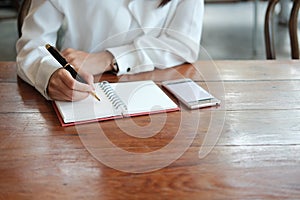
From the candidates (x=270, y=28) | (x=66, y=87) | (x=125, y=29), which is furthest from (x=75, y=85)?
(x=270, y=28)

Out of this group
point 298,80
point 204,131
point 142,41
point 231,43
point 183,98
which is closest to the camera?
point 204,131

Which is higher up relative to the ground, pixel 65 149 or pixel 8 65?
pixel 65 149

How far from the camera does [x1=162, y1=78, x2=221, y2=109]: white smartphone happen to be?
3.29 feet

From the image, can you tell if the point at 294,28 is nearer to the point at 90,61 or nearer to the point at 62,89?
the point at 90,61

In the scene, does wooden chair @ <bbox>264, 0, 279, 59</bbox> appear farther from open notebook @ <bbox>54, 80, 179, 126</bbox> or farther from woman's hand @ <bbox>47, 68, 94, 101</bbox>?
woman's hand @ <bbox>47, 68, 94, 101</bbox>

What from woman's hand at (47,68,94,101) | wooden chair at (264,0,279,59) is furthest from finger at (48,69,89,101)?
wooden chair at (264,0,279,59)

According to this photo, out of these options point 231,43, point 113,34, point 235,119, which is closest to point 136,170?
point 235,119

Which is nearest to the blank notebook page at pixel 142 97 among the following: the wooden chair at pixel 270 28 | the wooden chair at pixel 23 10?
the wooden chair at pixel 23 10

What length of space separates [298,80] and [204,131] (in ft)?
1.32

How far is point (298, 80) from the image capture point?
1.16 m

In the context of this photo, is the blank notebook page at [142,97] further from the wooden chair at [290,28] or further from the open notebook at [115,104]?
the wooden chair at [290,28]

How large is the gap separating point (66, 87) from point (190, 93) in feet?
0.93

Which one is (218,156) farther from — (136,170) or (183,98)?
(183,98)

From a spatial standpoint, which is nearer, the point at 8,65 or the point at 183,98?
the point at 183,98
